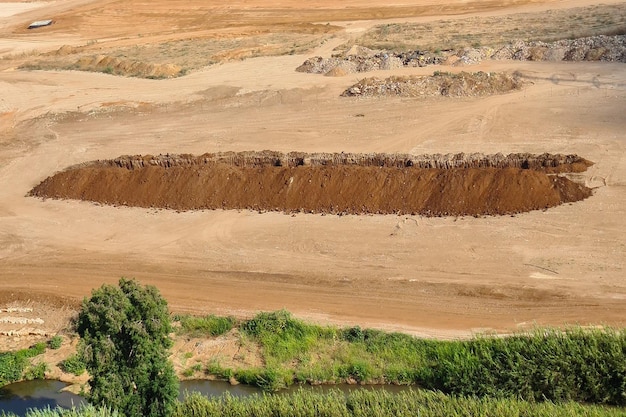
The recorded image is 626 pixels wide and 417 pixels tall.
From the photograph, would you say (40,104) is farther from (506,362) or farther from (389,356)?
(506,362)

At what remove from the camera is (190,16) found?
247ft

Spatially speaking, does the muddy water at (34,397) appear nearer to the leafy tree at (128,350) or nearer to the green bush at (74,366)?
the green bush at (74,366)

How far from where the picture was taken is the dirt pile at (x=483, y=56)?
4803 centimetres

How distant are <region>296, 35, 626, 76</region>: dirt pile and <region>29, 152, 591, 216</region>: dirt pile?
15.7 meters

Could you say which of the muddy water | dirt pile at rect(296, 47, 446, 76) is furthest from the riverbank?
dirt pile at rect(296, 47, 446, 76)

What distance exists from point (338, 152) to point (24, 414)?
18.8 meters

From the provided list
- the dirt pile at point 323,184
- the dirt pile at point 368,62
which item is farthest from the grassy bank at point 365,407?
the dirt pile at point 368,62

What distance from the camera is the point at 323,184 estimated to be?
32750mm

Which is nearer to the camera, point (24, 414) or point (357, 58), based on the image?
point (24, 414)

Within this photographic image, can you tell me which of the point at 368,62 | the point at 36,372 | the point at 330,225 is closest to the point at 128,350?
the point at 36,372

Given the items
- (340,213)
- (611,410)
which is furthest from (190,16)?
(611,410)

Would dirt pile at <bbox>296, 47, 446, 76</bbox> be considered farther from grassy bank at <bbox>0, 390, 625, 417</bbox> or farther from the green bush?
Answer: grassy bank at <bbox>0, 390, 625, 417</bbox>

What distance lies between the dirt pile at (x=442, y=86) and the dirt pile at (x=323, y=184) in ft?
34.7

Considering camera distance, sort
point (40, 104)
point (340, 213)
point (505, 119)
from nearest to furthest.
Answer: point (340, 213)
point (505, 119)
point (40, 104)
